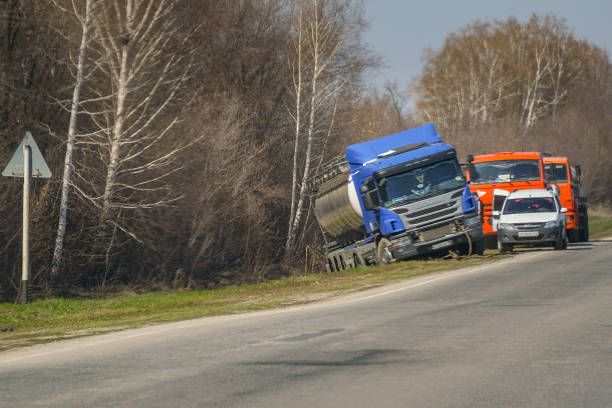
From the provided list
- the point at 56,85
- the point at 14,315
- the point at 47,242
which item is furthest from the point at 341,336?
the point at 56,85

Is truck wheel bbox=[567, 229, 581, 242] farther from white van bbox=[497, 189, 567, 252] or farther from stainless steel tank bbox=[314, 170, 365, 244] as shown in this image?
stainless steel tank bbox=[314, 170, 365, 244]

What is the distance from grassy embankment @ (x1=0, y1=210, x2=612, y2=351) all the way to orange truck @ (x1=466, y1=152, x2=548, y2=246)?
924 centimetres

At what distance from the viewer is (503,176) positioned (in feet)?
103

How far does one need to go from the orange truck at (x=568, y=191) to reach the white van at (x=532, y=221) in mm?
2567

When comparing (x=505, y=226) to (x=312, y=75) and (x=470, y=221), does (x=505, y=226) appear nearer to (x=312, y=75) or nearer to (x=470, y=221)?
(x=470, y=221)

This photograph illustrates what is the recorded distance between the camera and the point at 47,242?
22.5 m

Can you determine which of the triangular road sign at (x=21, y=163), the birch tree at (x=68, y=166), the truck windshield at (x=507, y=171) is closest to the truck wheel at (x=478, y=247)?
the truck windshield at (x=507, y=171)

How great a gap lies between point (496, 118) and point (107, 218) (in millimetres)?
52493

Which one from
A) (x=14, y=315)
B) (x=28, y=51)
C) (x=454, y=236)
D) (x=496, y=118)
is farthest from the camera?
(x=496, y=118)

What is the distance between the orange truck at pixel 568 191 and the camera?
31891mm

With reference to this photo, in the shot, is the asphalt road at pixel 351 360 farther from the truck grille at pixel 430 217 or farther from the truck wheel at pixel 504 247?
the truck wheel at pixel 504 247

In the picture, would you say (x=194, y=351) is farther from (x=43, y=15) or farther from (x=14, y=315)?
(x=43, y=15)

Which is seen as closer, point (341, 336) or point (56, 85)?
point (341, 336)

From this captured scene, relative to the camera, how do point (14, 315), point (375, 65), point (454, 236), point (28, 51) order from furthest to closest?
point (375, 65)
point (28, 51)
point (454, 236)
point (14, 315)
